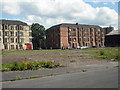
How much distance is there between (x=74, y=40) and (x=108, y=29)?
45.9 meters

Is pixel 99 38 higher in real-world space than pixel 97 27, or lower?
lower

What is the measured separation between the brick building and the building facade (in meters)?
17.5

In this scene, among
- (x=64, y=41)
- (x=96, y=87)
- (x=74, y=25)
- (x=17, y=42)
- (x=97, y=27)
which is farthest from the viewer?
(x=97, y=27)

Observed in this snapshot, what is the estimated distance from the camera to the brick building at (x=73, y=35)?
101 m

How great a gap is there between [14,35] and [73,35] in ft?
111

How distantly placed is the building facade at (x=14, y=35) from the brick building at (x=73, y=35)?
689 inches

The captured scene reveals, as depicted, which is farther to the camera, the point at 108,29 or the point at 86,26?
the point at 108,29

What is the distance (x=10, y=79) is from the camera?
35.1 feet

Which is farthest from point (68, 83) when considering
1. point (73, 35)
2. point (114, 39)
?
point (73, 35)

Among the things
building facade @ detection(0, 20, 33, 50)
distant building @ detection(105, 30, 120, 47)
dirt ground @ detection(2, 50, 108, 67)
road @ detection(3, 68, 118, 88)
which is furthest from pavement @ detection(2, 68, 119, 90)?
building facade @ detection(0, 20, 33, 50)

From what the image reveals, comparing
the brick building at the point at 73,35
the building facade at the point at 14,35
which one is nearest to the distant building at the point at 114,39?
the brick building at the point at 73,35

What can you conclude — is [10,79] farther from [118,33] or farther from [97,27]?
[97,27]

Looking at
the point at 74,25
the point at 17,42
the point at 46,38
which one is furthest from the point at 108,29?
the point at 17,42

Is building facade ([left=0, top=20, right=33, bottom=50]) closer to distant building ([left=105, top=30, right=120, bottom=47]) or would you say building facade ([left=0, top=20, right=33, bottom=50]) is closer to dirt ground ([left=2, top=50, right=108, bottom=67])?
distant building ([left=105, top=30, right=120, bottom=47])
